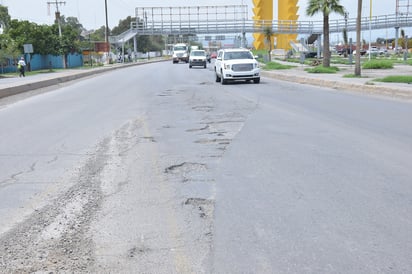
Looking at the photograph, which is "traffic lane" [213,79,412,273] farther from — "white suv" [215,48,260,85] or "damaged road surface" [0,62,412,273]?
"white suv" [215,48,260,85]

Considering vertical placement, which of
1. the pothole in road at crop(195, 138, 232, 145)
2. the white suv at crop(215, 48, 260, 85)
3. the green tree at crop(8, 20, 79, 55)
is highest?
the green tree at crop(8, 20, 79, 55)

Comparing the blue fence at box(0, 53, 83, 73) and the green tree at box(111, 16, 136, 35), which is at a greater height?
the green tree at box(111, 16, 136, 35)

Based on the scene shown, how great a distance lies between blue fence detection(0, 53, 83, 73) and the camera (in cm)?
5639

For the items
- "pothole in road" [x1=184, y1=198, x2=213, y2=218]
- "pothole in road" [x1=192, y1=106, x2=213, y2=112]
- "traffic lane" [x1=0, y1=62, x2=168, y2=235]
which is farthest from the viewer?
"pothole in road" [x1=192, y1=106, x2=213, y2=112]

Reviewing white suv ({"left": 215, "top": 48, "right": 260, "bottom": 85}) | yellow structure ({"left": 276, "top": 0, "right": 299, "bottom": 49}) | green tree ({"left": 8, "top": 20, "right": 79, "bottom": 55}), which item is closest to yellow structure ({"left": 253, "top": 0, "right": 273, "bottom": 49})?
yellow structure ({"left": 276, "top": 0, "right": 299, "bottom": 49})

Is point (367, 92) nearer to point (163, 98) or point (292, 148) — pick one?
point (163, 98)

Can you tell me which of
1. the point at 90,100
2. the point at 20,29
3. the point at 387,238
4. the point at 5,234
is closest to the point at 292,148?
the point at 387,238

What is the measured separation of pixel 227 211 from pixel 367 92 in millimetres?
16414

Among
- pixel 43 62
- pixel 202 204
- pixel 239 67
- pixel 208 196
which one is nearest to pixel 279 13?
pixel 43 62

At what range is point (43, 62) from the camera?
6594cm

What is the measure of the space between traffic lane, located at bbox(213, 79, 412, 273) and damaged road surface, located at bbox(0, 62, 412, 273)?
19 millimetres

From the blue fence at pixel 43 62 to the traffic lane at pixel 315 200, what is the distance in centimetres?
4943

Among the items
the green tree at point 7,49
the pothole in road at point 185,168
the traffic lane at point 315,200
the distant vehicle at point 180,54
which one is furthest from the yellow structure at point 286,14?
the pothole in road at point 185,168

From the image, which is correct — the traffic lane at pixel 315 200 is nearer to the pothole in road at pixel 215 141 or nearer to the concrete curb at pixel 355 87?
the pothole in road at pixel 215 141
